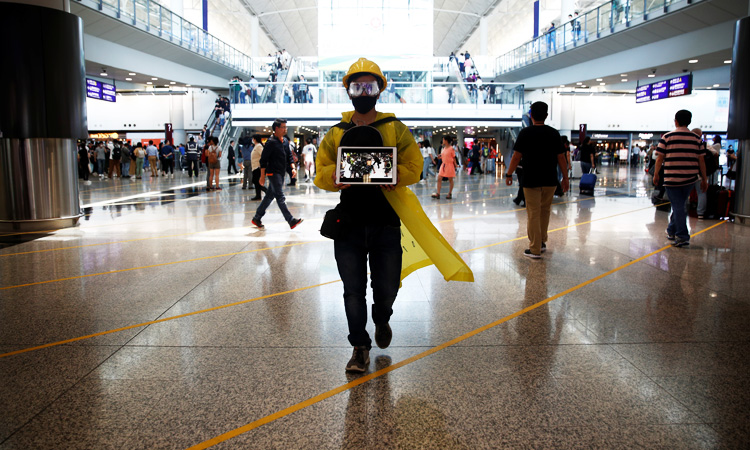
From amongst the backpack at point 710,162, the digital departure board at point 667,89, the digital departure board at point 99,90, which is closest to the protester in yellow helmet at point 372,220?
the backpack at point 710,162

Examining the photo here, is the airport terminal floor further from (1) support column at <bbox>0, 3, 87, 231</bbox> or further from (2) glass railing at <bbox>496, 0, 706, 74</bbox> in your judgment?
(2) glass railing at <bbox>496, 0, 706, 74</bbox>

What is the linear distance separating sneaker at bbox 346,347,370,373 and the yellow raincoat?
0.71 metres

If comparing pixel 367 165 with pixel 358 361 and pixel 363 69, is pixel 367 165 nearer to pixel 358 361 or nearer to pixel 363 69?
pixel 363 69

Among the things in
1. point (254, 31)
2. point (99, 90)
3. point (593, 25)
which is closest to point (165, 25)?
point (99, 90)

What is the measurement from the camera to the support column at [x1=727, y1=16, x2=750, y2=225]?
9914mm

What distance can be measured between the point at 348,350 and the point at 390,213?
1.09 m

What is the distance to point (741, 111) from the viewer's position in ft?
32.9

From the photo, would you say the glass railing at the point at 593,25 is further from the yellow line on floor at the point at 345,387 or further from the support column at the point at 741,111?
the yellow line on floor at the point at 345,387

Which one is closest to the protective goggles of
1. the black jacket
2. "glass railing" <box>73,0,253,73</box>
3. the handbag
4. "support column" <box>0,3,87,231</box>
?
the handbag

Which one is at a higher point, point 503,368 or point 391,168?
point 391,168

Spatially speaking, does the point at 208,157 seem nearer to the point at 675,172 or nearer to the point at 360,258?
the point at 675,172

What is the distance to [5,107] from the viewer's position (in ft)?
29.2

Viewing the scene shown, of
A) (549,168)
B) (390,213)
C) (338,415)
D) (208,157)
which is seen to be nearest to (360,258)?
(390,213)

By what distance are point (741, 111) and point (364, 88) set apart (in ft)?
31.9
